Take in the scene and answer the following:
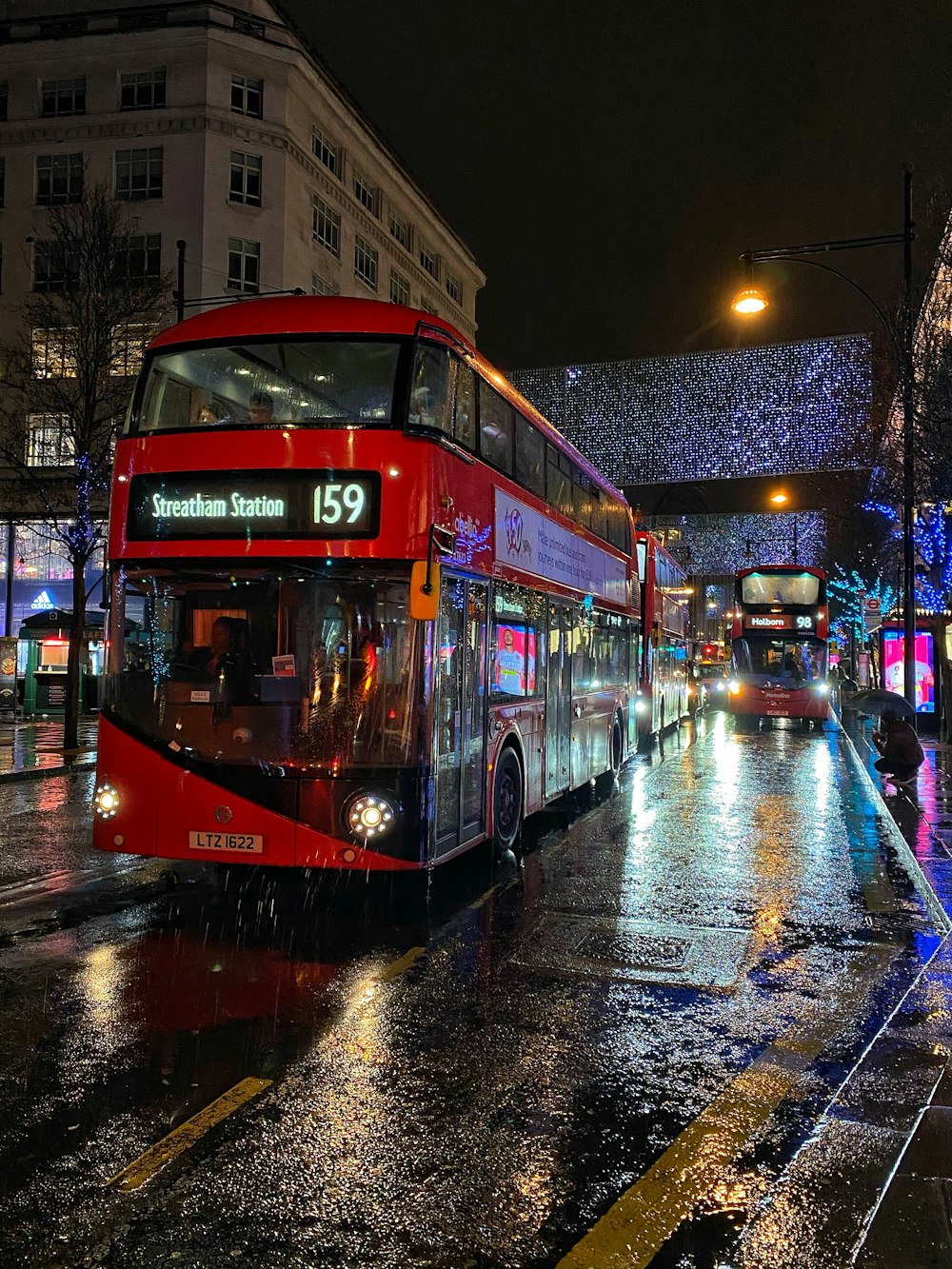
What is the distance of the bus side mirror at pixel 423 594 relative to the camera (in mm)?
6949

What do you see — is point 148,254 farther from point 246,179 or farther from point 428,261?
point 428,261

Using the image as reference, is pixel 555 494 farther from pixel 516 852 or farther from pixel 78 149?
pixel 78 149

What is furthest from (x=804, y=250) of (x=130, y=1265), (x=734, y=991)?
(x=130, y=1265)

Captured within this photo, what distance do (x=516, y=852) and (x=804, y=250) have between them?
10499mm

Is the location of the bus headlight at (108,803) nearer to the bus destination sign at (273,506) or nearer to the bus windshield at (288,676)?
the bus windshield at (288,676)

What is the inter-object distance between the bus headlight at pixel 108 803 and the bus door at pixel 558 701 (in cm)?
516

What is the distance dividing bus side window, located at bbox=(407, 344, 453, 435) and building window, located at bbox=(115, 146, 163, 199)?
32060 mm

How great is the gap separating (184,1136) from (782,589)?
27523 mm

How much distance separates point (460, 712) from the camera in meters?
8.20

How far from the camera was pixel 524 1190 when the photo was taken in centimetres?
361

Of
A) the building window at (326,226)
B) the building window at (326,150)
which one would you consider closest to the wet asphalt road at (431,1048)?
the building window at (326,226)

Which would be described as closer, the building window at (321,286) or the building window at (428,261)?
the building window at (321,286)

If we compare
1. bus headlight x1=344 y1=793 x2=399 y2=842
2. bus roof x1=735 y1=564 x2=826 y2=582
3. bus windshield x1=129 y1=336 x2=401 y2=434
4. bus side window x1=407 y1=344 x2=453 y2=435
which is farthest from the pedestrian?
bus roof x1=735 y1=564 x2=826 y2=582

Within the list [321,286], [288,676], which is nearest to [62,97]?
[321,286]
